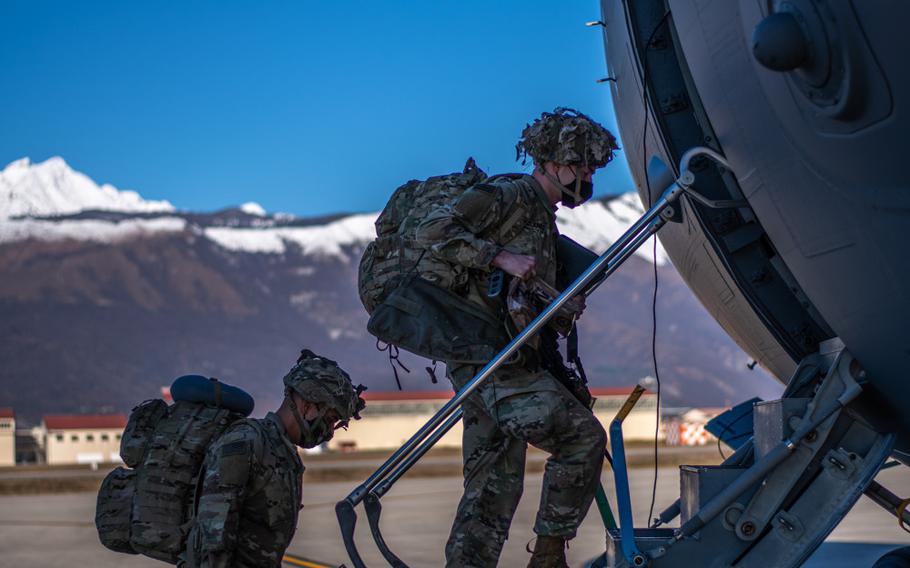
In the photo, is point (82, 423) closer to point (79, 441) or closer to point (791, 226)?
point (79, 441)

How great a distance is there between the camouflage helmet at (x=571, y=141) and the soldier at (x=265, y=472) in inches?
57.7

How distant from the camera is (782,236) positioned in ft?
13.5

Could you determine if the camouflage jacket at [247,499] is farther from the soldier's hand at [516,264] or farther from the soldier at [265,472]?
the soldier's hand at [516,264]

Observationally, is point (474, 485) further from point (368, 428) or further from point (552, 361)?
point (368, 428)

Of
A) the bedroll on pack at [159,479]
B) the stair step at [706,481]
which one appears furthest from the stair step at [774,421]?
the bedroll on pack at [159,479]

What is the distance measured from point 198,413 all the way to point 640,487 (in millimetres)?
11408

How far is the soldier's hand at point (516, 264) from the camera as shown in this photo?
4426 millimetres

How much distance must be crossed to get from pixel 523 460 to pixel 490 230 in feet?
3.20

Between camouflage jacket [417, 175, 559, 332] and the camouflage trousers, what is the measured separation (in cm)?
37

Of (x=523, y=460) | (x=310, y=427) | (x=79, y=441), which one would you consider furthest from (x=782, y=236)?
(x=79, y=441)

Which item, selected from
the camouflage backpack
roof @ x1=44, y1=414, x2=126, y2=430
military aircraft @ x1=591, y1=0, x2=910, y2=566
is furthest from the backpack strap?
roof @ x1=44, y1=414, x2=126, y2=430

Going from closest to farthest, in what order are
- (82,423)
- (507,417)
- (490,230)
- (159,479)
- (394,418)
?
1. (507,417)
2. (490,230)
3. (159,479)
4. (394,418)
5. (82,423)

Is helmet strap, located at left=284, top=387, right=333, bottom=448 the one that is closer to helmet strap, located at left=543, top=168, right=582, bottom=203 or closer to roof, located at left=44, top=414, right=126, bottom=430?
helmet strap, located at left=543, top=168, right=582, bottom=203

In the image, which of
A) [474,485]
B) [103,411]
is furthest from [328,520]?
[103,411]
